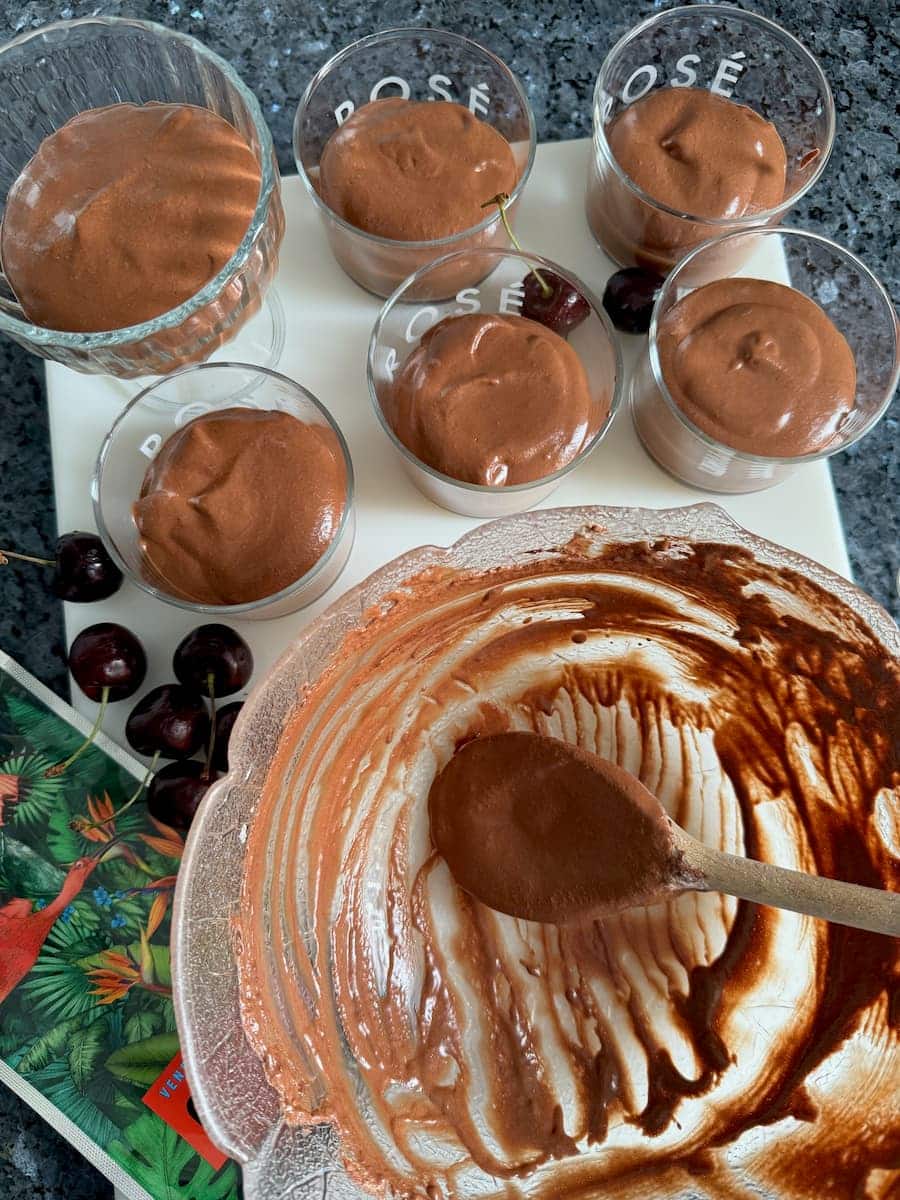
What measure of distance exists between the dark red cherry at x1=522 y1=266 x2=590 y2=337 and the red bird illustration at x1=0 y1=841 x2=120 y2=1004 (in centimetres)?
74

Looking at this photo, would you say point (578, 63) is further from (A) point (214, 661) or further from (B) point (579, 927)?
(B) point (579, 927)

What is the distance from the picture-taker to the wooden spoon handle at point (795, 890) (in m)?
0.90

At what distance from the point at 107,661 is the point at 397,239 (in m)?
0.55

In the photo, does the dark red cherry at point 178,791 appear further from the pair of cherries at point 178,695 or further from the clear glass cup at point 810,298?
the clear glass cup at point 810,298

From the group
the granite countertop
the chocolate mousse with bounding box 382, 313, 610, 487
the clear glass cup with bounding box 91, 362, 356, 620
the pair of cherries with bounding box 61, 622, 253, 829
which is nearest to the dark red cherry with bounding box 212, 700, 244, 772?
the pair of cherries with bounding box 61, 622, 253, 829

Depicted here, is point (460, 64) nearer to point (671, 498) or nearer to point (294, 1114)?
point (671, 498)

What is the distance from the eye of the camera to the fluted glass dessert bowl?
3.14ft

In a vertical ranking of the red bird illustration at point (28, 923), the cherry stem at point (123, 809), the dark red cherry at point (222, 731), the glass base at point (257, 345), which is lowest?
the red bird illustration at point (28, 923)

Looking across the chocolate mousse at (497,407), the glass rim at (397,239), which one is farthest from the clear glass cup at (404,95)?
the chocolate mousse at (497,407)

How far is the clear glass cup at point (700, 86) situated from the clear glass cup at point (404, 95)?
0.32ft

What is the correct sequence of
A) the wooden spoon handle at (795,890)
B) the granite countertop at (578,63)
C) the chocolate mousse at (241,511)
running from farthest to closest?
the granite countertop at (578,63) → the chocolate mousse at (241,511) → the wooden spoon handle at (795,890)

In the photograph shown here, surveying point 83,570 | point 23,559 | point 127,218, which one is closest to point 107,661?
point 83,570

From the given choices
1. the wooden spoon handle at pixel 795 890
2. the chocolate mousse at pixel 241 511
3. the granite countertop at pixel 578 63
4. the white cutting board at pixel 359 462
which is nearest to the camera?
the wooden spoon handle at pixel 795 890

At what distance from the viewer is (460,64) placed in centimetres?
117
